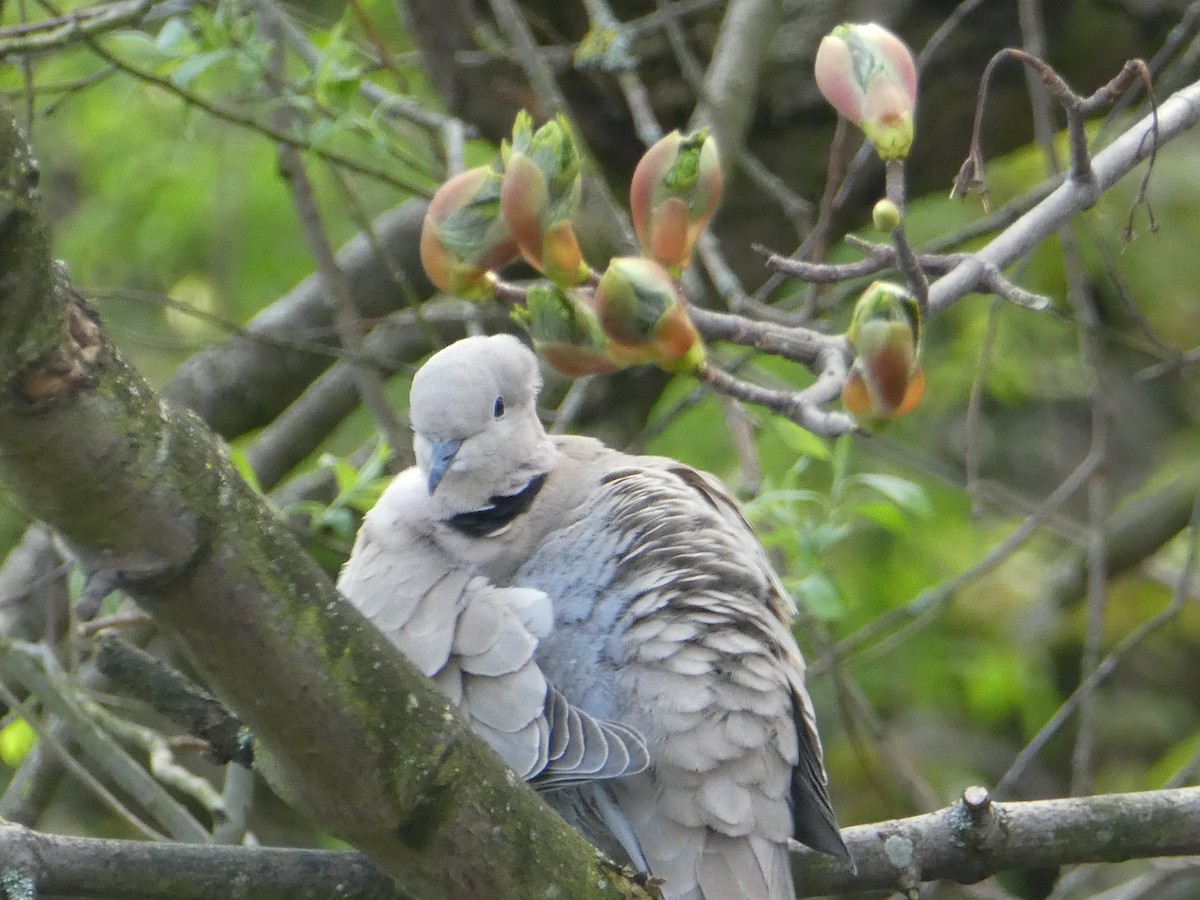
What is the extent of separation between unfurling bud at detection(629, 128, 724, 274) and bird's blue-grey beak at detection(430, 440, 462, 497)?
0.96 m

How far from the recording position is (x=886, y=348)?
134cm

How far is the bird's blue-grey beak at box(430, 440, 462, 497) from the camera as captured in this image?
7.98 feet

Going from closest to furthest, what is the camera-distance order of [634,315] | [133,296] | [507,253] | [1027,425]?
[634,315] → [507,253] → [133,296] → [1027,425]

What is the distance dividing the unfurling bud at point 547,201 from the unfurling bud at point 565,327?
0.10ft

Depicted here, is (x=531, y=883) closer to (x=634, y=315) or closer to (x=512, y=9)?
(x=634, y=315)

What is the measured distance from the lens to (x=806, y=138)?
4.08 m

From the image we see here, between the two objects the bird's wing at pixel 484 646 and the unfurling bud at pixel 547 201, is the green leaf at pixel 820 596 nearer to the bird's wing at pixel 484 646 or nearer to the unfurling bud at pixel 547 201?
the bird's wing at pixel 484 646

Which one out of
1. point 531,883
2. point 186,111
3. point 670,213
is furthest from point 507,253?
point 186,111

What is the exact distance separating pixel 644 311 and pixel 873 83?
32 centimetres

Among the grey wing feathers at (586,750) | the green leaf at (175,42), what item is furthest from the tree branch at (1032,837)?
the green leaf at (175,42)

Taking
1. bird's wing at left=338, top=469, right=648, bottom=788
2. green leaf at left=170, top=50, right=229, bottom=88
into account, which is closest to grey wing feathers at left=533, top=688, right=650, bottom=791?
bird's wing at left=338, top=469, right=648, bottom=788

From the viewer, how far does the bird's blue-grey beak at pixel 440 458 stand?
243 centimetres

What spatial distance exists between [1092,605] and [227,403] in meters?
2.10

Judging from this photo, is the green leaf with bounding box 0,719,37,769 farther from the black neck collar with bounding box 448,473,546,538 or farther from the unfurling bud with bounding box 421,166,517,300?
the unfurling bud with bounding box 421,166,517,300
